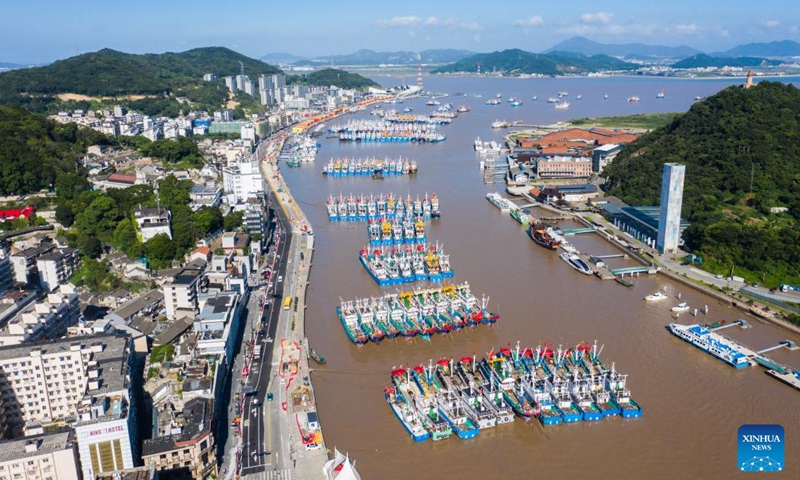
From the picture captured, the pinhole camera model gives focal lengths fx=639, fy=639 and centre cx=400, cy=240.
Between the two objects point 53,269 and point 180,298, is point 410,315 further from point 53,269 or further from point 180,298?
point 53,269

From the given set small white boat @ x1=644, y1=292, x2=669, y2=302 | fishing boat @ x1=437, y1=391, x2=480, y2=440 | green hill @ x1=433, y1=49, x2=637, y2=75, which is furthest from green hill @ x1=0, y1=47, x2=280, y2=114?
Result: green hill @ x1=433, y1=49, x2=637, y2=75

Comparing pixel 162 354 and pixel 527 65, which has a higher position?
pixel 527 65

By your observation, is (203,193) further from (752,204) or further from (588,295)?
(752,204)

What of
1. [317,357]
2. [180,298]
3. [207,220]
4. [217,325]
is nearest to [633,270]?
[317,357]

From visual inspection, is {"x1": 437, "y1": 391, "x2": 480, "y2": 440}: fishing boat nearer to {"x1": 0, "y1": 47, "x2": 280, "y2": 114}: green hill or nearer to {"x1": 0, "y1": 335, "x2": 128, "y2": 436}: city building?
{"x1": 0, "y1": 335, "x2": 128, "y2": 436}: city building

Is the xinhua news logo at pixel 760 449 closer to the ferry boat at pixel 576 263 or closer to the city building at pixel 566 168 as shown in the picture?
the ferry boat at pixel 576 263

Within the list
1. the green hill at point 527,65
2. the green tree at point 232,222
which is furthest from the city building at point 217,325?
the green hill at point 527,65
